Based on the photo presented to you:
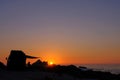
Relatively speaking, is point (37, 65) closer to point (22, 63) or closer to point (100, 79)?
point (22, 63)

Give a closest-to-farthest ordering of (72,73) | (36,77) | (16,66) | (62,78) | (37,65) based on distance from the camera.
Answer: (36,77)
(62,78)
(16,66)
(72,73)
(37,65)

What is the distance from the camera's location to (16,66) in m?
54.2

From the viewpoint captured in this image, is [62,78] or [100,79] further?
[100,79]

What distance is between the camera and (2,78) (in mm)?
38938

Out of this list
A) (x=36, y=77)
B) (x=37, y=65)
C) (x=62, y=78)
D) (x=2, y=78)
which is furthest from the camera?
(x=37, y=65)

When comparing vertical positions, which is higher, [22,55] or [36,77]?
[22,55]

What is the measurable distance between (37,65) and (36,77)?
1969 centimetres

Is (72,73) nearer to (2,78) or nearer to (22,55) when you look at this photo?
(22,55)

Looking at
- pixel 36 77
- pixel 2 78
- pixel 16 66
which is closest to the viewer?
pixel 2 78

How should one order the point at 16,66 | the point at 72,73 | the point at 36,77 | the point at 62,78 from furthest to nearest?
the point at 72,73 → the point at 16,66 → the point at 62,78 → the point at 36,77

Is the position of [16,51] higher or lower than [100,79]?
higher

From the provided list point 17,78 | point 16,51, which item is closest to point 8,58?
point 16,51

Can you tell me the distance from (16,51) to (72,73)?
10659 millimetres

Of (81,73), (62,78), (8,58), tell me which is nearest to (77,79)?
(62,78)
